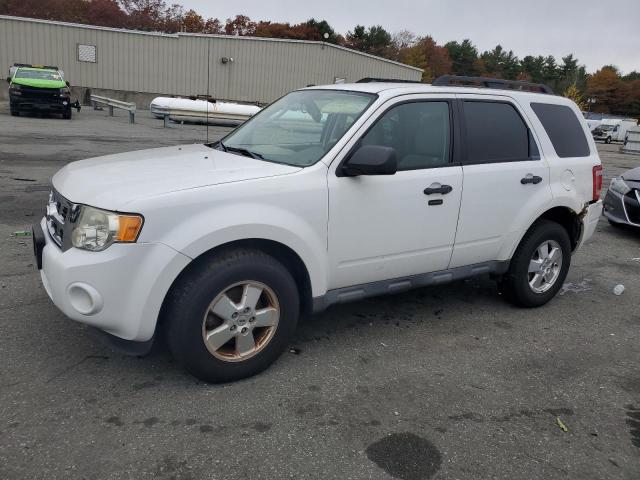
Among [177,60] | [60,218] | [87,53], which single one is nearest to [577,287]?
[60,218]

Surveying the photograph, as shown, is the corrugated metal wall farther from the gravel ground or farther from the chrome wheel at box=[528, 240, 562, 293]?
the gravel ground

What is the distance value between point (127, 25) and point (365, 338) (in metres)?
76.4

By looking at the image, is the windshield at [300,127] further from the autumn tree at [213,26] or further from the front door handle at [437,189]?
the autumn tree at [213,26]

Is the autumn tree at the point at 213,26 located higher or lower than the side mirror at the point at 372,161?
higher

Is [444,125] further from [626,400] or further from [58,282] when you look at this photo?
[58,282]

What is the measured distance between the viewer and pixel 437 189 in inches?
152

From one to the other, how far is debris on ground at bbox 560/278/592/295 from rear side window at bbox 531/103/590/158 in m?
1.39

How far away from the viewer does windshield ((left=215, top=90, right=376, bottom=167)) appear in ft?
12.0

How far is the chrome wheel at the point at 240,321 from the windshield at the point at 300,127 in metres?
0.88

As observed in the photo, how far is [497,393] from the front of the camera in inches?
135

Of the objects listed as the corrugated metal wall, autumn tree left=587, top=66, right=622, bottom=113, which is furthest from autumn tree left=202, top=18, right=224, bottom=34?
autumn tree left=587, top=66, right=622, bottom=113

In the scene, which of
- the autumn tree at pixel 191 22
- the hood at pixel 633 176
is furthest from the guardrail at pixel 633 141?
the autumn tree at pixel 191 22

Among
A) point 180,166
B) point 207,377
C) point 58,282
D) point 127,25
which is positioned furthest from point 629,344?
point 127,25

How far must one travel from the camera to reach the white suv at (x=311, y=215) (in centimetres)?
290
